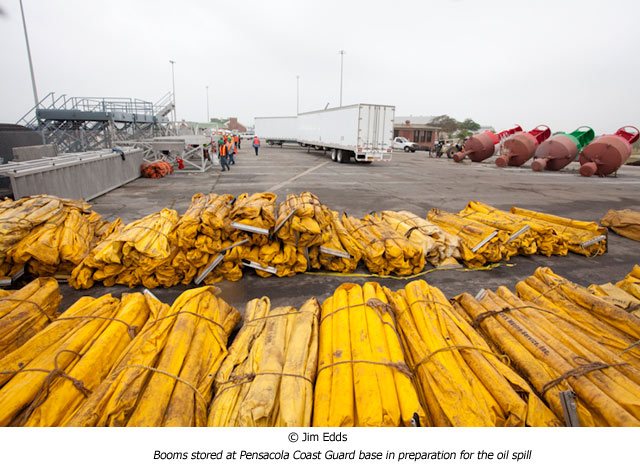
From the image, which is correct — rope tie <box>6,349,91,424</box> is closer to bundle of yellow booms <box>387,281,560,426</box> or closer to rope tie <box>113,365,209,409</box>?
rope tie <box>113,365,209,409</box>

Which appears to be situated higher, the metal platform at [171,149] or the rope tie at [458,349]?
the metal platform at [171,149]

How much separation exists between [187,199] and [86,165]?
11.9 feet

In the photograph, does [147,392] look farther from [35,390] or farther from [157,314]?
[157,314]

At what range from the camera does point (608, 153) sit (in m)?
21.5

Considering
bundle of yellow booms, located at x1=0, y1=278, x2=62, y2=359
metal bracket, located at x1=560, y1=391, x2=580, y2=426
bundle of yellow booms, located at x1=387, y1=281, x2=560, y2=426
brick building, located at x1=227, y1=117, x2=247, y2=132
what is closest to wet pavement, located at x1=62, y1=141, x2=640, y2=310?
bundle of yellow booms, located at x1=0, y1=278, x2=62, y2=359

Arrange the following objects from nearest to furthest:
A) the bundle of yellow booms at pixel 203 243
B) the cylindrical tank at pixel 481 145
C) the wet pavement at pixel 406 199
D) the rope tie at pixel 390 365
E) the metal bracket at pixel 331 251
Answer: the rope tie at pixel 390 365
the bundle of yellow booms at pixel 203 243
the wet pavement at pixel 406 199
the metal bracket at pixel 331 251
the cylindrical tank at pixel 481 145

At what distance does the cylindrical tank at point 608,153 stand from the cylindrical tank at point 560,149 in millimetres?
1470

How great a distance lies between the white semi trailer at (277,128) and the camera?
40906 mm

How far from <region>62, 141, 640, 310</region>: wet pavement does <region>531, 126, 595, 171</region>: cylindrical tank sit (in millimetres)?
1991

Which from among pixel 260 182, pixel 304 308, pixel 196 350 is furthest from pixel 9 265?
pixel 260 182

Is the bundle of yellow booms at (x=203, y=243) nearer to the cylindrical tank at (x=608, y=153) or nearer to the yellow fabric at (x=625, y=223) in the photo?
the yellow fabric at (x=625, y=223)

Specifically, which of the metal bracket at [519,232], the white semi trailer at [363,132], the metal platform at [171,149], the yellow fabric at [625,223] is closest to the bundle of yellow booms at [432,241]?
the metal bracket at [519,232]

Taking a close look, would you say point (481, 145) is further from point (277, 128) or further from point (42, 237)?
point (42, 237)

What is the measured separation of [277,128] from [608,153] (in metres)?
34.1
